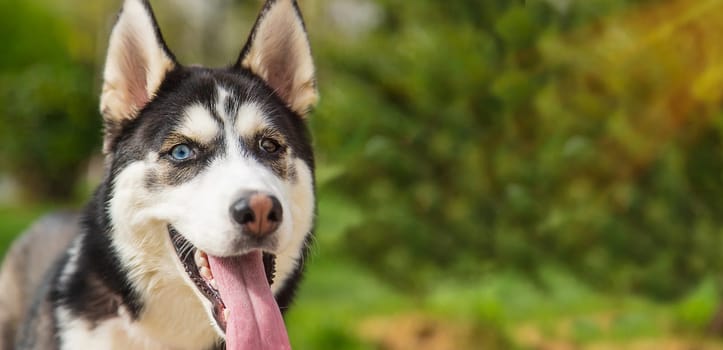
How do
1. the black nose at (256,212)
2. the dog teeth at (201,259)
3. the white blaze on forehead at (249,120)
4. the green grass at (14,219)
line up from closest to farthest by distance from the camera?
1. the black nose at (256,212)
2. the dog teeth at (201,259)
3. the white blaze on forehead at (249,120)
4. the green grass at (14,219)

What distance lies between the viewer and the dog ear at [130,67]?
2969 millimetres

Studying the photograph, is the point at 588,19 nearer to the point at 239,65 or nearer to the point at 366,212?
the point at 366,212

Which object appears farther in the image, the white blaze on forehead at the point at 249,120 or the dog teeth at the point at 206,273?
the white blaze on forehead at the point at 249,120

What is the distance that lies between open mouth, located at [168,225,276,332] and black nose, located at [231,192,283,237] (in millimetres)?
296

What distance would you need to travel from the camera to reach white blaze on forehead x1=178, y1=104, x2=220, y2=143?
2.81 metres

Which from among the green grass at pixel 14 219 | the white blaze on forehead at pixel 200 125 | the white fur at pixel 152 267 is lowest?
the green grass at pixel 14 219

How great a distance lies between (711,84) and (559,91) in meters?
0.92

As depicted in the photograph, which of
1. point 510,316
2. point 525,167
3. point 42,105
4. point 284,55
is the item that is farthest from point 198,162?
point 42,105

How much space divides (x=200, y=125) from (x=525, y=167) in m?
3.05

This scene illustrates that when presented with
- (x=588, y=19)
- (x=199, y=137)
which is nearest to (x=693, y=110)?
(x=588, y=19)

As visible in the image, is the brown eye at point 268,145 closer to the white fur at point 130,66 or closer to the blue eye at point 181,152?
the blue eye at point 181,152

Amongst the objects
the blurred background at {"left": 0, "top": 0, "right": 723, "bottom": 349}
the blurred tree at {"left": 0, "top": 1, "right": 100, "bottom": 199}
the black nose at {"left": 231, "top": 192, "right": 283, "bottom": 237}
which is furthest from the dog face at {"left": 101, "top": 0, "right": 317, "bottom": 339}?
the blurred tree at {"left": 0, "top": 1, "right": 100, "bottom": 199}

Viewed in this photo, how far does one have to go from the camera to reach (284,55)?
3258mm

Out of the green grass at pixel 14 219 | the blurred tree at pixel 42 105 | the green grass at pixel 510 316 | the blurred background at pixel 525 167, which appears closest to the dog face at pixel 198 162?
the blurred background at pixel 525 167
